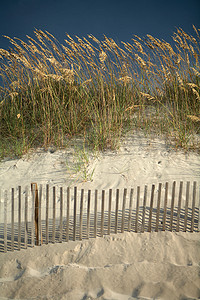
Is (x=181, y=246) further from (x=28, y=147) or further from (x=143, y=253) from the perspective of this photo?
(x=28, y=147)

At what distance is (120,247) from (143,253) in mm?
233

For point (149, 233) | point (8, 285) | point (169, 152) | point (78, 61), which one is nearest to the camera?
point (8, 285)

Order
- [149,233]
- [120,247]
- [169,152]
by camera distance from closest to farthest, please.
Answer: [120,247] → [149,233] → [169,152]

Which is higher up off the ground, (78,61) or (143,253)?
(78,61)

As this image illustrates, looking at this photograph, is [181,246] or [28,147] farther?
[28,147]

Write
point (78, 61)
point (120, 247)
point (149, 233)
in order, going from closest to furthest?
point (120, 247) → point (149, 233) → point (78, 61)

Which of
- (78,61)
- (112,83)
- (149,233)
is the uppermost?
(78,61)

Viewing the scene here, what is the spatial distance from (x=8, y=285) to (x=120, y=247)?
108cm

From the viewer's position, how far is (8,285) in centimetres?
234

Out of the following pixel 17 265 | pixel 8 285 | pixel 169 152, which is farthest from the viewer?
pixel 169 152

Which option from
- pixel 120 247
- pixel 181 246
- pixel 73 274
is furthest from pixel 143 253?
pixel 73 274

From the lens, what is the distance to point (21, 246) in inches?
113

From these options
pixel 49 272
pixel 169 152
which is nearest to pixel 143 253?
pixel 49 272

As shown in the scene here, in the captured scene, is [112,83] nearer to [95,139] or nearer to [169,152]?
[95,139]
